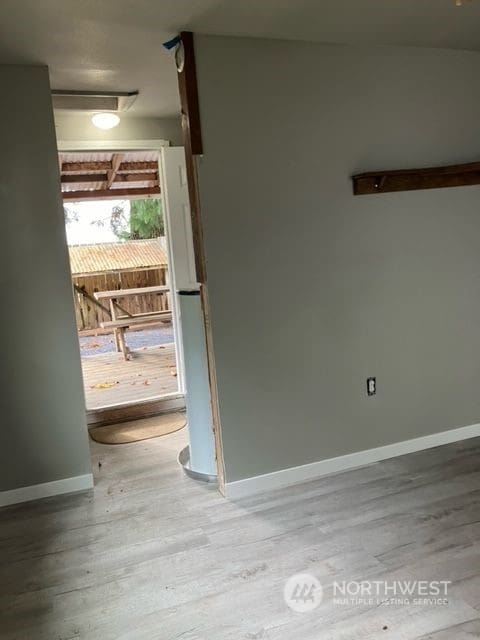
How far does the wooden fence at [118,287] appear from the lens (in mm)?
8688

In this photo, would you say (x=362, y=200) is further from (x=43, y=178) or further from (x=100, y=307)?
(x=100, y=307)

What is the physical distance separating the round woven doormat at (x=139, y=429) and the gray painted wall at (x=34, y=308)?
0.79 metres

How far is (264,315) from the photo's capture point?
2.71 m

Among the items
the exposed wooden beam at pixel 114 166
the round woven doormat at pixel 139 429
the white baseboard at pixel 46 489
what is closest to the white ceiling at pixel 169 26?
the exposed wooden beam at pixel 114 166

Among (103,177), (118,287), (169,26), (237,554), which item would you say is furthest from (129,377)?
(118,287)

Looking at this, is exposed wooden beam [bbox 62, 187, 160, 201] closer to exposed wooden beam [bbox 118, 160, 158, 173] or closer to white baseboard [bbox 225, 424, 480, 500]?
exposed wooden beam [bbox 118, 160, 158, 173]

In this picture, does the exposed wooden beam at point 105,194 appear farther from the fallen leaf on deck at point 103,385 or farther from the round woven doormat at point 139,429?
the round woven doormat at point 139,429

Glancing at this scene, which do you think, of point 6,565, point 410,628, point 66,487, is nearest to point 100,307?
point 66,487

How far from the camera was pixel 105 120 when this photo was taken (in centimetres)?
359

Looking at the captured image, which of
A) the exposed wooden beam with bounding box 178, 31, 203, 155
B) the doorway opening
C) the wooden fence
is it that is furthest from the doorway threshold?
the wooden fence

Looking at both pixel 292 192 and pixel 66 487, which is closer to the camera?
pixel 292 192

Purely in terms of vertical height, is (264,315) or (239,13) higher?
(239,13)

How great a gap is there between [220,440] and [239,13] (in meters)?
1.98

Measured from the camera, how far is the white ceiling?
7.06 ft
